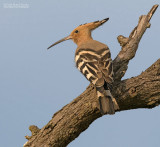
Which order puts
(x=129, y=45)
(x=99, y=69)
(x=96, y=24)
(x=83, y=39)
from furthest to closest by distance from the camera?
(x=96, y=24) → (x=83, y=39) → (x=129, y=45) → (x=99, y=69)

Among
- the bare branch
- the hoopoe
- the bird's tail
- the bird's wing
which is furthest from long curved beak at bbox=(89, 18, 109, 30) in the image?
the bird's tail

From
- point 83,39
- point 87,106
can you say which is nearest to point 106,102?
point 87,106

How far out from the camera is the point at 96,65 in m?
3.38

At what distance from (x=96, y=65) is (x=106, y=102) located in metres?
0.44

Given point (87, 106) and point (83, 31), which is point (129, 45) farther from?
point (87, 106)

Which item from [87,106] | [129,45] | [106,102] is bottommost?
[106,102]

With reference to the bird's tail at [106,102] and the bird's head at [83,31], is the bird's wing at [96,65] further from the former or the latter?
the bird's head at [83,31]

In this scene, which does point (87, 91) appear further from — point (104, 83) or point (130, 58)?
point (130, 58)

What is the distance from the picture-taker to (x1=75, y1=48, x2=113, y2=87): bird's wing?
3236 millimetres

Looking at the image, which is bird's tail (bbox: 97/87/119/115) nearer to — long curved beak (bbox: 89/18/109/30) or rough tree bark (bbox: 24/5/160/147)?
rough tree bark (bbox: 24/5/160/147)

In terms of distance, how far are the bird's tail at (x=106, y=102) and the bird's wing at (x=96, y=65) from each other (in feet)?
0.27

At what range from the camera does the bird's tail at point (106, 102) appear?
315 cm

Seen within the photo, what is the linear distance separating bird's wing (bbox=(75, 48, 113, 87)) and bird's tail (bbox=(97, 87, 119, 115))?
0.08 meters

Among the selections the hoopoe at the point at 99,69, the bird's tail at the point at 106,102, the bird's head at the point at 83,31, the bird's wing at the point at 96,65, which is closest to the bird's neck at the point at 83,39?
the bird's head at the point at 83,31
